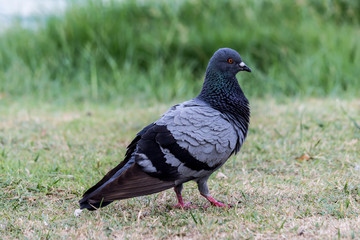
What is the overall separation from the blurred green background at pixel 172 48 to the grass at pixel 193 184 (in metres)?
0.75

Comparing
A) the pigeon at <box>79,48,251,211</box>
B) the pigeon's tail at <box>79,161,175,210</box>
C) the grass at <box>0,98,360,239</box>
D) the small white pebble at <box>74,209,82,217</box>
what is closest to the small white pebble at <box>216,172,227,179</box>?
the grass at <box>0,98,360,239</box>

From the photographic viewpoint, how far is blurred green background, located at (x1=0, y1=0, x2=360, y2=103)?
266 inches

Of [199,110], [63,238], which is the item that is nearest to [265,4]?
[199,110]

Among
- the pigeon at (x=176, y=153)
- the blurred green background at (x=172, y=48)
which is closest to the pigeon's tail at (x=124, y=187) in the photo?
the pigeon at (x=176, y=153)

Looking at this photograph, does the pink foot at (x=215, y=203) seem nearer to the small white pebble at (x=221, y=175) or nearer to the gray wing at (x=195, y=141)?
the gray wing at (x=195, y=141)

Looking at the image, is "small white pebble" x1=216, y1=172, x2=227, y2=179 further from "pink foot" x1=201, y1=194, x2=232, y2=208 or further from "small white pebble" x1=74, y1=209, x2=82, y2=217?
"small white pebble" x1=74, y1=209, x2=82, y2=217

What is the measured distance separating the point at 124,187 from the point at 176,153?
1.31 feet

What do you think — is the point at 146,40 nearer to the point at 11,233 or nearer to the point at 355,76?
the point at 355,76

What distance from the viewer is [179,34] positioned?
25.2 feet

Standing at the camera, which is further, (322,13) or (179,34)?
(322,13)

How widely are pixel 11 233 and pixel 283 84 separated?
15.5 ft

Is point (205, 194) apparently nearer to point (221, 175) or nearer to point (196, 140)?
point (196, 140)

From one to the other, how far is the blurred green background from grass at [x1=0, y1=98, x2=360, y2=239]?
0.75 m

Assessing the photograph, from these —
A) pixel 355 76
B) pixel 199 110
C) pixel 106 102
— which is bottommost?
pixel 106 102
